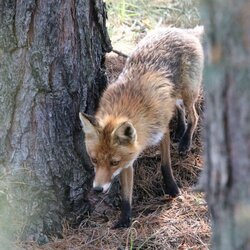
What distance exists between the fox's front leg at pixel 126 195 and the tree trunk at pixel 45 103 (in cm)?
38

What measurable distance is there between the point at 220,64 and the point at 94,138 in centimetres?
325

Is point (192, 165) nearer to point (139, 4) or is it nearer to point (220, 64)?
point (139, 4)

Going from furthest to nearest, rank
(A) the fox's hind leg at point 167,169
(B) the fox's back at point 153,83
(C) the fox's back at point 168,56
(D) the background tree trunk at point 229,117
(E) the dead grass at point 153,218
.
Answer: (C) the fox's back at point 168,56 → (A) the fox's hind leg at point 167,169 → (B) the fox's back at point 153,83 → (E) the dead grass at point 153,218 → (D) the background tree trunk at point 229,117

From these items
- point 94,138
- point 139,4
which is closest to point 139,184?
point 94,138

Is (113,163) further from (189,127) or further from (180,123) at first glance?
(180,123)

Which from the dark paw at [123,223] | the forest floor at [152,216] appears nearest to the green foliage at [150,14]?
the forest floor at [152,216]

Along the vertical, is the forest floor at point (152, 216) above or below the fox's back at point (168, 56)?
below

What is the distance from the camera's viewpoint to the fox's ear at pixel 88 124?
5.23 meters

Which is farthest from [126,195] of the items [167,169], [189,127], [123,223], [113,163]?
[189,127]

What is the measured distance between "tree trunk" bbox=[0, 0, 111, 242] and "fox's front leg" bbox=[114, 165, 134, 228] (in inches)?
15.0

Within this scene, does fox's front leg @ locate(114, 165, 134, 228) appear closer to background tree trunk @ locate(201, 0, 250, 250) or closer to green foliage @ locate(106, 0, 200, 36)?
green foliage @ locate(106, 0, 200, 36)

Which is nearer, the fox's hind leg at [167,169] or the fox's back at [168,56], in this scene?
the fox's hind leg at [167,169]

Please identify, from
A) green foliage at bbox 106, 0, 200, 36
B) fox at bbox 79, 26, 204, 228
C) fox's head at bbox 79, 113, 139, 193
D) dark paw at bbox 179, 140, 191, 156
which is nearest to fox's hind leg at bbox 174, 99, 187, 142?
fox at bbox 79, 26, 204, 228

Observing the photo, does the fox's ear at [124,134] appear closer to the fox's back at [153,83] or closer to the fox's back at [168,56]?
the fox's back at [153,83]
